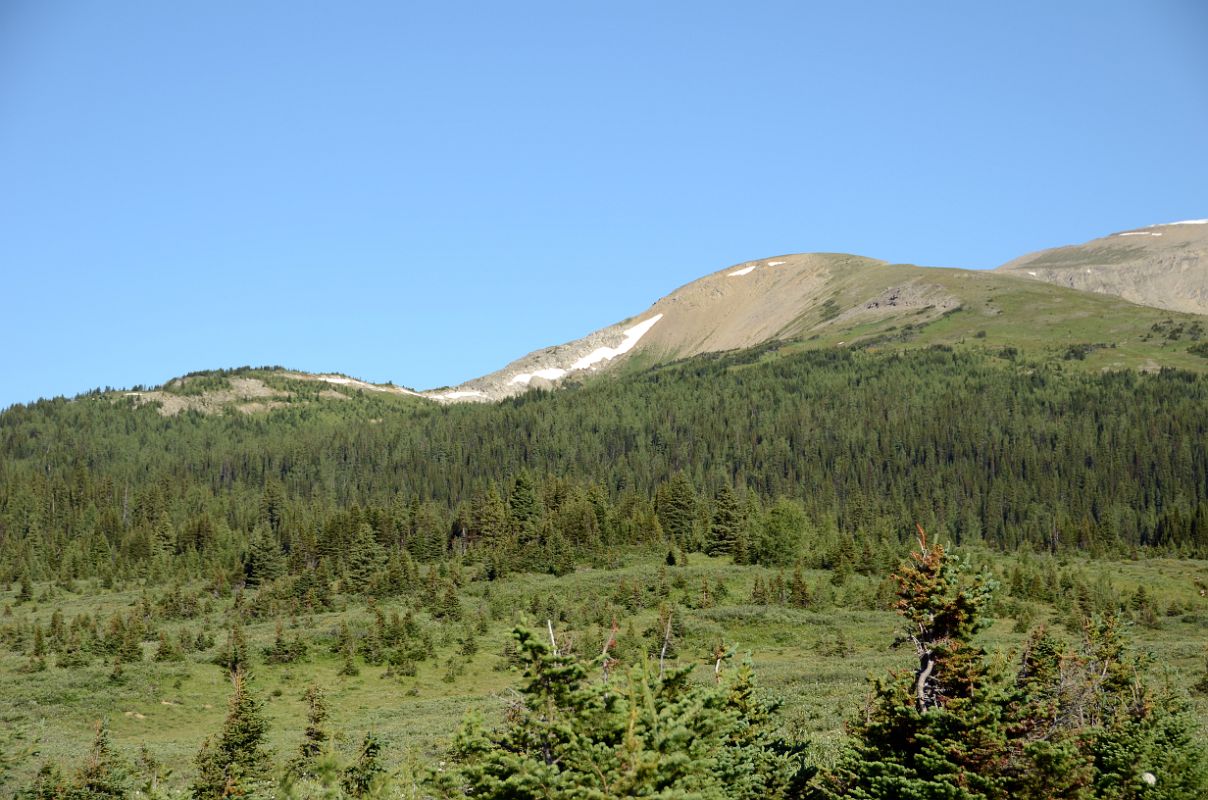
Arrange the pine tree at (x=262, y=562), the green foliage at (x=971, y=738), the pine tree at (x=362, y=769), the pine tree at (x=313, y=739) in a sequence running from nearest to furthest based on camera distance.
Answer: the green foliage at (x=971, y=738) → the pine tree at (x=362, y=769) → the pine tree at (x=313, y=739) → the pine tree at (x=262, y=562)

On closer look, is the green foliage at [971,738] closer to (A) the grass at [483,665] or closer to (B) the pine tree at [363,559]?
(A) the grass at [483,665]

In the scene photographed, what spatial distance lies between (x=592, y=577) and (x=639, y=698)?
94372 mm

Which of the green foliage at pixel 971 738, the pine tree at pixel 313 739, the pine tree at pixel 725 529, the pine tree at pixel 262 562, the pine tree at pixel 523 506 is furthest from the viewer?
the pine tree at pixel 523 506

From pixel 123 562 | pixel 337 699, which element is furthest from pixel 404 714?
pixel 123 562

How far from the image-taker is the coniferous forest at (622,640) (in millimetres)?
24531

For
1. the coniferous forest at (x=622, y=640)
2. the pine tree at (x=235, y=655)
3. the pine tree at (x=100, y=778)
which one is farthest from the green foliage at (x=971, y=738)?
the pine tree at (x=235, y=655)

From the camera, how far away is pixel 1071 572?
117 meters

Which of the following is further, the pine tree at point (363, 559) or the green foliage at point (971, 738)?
the pine tree at point (363, 559)

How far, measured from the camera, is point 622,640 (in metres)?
80.7

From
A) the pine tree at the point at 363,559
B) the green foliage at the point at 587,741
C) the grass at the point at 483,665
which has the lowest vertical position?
the grass at the point at 483,665

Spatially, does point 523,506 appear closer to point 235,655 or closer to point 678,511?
point 678,511

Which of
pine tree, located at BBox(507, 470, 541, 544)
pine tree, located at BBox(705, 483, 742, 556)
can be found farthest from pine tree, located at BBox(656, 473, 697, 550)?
pine tree, located at BBox(507, 470, 541, 544)

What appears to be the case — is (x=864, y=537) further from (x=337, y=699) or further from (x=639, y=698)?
(x=639, y=698)

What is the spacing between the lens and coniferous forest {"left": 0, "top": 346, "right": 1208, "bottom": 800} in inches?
966
